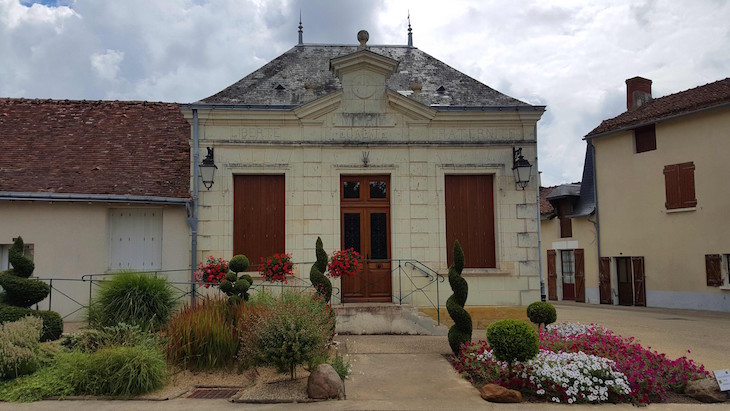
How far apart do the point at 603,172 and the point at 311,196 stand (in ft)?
43.0

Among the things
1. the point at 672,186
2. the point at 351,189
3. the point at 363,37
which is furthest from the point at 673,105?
the point at 351,189

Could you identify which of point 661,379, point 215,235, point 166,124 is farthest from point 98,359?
point 166,124

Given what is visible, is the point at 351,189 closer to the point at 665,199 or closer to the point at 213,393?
the point at 213,393

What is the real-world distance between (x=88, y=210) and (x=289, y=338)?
258 inches

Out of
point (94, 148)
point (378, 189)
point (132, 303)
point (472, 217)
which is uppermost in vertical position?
point (94, 148)

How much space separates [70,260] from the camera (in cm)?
1123

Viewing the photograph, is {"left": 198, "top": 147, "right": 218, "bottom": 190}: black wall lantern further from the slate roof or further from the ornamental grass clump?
the ornamental grass clump

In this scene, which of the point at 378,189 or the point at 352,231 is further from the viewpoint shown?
the point at 378,189

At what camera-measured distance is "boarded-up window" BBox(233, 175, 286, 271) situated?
36.8 feet

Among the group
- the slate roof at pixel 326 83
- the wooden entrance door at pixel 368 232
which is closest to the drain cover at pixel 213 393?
the wooden entrance door at pixel 368 232

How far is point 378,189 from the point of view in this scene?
11.6 metres

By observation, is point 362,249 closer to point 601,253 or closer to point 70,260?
point 70,260

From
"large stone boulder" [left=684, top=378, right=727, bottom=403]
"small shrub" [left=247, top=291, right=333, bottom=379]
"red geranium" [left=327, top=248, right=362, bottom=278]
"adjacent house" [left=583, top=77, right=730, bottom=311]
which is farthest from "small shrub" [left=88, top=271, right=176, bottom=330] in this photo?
"adjacent house" [left=583, top=77, right=730, bottom=311]

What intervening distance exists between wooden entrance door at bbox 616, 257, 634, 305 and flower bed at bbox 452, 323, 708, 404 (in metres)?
12.1
